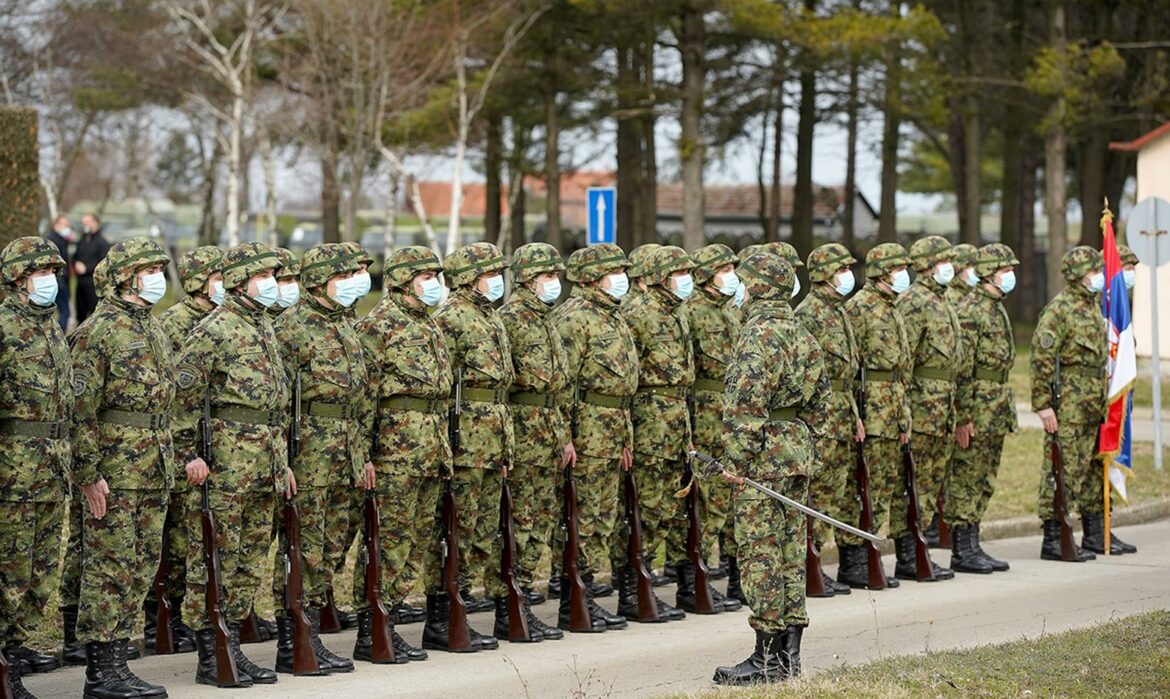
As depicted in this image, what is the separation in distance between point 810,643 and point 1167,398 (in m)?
16.4

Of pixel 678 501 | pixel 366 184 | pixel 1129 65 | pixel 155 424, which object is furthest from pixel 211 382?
pixel 366 184

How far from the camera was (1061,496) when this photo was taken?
Answer: 44.7 ft

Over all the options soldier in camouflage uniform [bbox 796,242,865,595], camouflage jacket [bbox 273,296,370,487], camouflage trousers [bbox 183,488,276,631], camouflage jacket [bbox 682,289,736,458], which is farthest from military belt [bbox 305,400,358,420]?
soldier in camouflage uniform [bbox 796,242,865,595]

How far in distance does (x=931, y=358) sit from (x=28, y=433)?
6.89 metres

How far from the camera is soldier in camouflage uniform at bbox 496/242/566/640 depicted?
10.6 metres

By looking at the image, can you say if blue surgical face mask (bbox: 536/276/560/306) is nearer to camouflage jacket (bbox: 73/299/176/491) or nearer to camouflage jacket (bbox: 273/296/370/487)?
camouflage jacket (bbox: 273/296/370/487)

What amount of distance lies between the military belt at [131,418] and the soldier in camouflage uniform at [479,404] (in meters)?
1.97

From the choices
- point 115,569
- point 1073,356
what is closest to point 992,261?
point 1073,356

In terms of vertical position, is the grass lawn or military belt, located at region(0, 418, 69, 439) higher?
military belt, located at region(0, 418, 69, 439)

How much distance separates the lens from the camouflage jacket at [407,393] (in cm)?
987

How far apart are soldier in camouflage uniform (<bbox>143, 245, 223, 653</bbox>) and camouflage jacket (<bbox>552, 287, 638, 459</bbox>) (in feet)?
7.29

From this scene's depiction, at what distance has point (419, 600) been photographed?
452 inches

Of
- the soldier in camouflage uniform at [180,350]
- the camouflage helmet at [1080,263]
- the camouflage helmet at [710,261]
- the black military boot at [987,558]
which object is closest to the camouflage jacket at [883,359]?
the camouflage helmet at [710,261]

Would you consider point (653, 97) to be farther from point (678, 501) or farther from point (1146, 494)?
point (678, 501)
